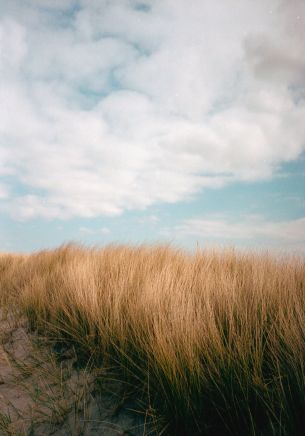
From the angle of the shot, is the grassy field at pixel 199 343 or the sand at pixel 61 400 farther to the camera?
the sand at pixel 61 400

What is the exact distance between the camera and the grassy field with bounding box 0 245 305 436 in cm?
147

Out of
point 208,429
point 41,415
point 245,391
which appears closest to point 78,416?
point 41,415

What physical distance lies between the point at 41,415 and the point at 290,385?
129cm

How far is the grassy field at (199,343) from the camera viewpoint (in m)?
1.47

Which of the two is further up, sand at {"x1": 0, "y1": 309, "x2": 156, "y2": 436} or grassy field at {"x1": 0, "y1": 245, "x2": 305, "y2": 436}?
grassy field at {"x1": 0, "y1": 245, "x2": 305, "y2": 436}

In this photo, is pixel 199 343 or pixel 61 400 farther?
pixel 61 400

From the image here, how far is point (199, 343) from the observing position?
1766mm

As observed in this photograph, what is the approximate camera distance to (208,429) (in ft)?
4.90

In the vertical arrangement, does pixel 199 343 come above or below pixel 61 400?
above

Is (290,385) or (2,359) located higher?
(290,385)

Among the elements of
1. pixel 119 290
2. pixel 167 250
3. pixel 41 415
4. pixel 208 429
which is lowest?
pixel 41 415

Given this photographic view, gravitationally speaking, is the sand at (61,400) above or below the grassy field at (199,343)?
below

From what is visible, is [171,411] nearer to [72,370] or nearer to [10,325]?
[72,370]

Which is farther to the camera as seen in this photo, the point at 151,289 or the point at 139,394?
the point at 151,289
